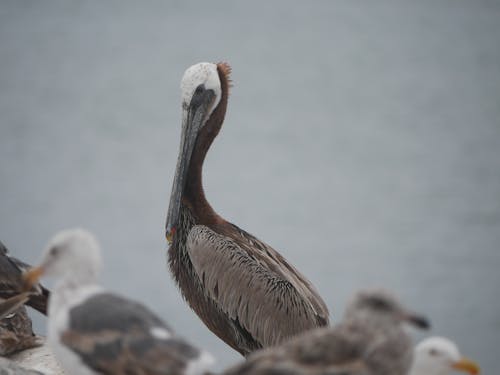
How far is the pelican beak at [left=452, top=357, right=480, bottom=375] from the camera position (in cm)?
306

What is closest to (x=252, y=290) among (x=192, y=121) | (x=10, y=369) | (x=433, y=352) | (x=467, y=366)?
(x=192, y=121)

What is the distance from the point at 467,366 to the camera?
3.07m

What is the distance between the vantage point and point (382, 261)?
21.6 metres

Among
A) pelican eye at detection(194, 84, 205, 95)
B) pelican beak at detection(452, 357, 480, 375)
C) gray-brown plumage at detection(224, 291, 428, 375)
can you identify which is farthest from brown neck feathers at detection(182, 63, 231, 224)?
gray-brown plumage at detection(224, 291, 428, 375)

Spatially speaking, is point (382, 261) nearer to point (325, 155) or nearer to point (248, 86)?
point (325, 155)

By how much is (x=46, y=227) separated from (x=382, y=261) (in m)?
7.64

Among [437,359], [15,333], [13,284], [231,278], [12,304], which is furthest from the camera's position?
[231,278]

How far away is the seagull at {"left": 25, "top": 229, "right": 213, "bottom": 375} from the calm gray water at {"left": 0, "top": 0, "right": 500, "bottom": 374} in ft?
52.0

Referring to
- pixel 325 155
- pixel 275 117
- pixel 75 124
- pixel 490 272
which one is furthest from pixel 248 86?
pixel 490 272

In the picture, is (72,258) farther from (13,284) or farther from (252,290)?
(252,290)

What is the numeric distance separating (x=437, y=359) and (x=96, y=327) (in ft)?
3.78

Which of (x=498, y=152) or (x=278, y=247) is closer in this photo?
(x=278, y=247)

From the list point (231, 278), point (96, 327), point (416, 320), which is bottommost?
point (96, 327)

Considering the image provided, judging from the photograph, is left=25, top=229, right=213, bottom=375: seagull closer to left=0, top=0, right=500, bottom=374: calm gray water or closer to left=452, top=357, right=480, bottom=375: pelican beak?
left=452, top=357, right=480, bottom=375: pelican beak
